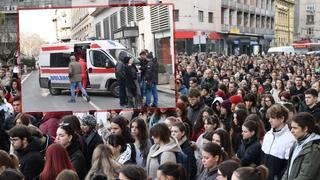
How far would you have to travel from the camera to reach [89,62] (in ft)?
22.6

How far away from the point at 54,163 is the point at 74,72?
2.32m

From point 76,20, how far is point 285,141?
3.23 meters

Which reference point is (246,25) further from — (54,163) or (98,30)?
(54,163)

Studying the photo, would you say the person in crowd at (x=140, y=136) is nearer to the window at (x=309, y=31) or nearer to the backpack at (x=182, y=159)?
the backpack at (x=182, y=159)

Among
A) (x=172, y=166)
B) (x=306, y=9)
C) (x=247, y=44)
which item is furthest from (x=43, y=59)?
(x=306, y=9)

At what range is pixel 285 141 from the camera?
5844mm

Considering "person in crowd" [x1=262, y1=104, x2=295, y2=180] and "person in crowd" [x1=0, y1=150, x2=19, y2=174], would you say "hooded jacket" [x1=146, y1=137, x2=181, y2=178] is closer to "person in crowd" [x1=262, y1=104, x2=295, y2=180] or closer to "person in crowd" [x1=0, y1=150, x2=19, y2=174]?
"person in crowd" [x1=262, y1=104, x2=295, y2=180]

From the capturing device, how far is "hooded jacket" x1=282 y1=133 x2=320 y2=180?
496 centimetres

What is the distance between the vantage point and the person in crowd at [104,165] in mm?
4797

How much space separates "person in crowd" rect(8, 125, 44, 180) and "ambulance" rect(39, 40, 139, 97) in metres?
1.57

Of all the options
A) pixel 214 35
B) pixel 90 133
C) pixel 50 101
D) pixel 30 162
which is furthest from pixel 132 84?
pixel 214 35

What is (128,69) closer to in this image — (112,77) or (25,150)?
(112,77)

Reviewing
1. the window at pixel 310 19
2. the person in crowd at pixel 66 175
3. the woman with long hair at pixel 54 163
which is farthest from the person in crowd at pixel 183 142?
the window at pixel 310 19

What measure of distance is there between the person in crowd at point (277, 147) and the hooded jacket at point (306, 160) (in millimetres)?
421
